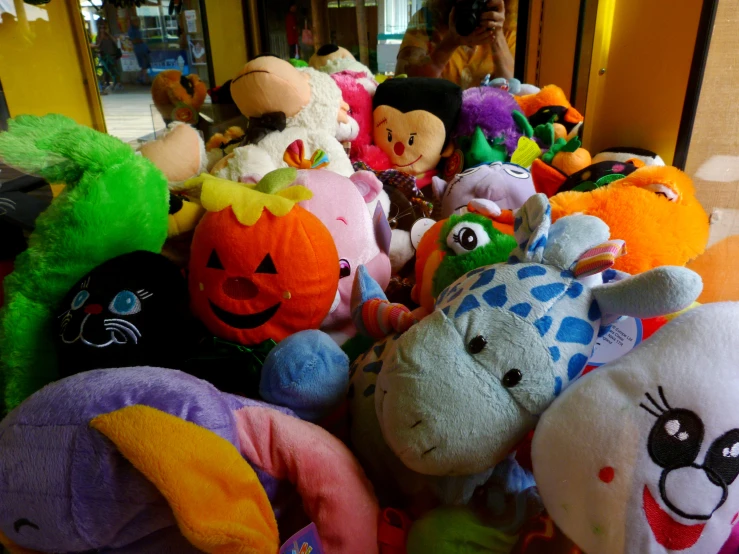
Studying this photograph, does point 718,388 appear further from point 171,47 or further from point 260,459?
point 171,47

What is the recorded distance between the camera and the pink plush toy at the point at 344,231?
0.64 metres

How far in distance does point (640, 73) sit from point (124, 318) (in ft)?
2.81

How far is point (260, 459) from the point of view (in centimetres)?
39

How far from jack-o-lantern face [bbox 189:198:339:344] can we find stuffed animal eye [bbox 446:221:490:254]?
13 cm

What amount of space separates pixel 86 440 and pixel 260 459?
12 cm

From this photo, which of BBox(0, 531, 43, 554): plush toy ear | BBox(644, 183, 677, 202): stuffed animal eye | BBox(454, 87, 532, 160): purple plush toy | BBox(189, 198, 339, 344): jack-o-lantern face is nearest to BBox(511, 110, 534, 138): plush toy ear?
BBox(454, 87, 532, 160): purple plush toy

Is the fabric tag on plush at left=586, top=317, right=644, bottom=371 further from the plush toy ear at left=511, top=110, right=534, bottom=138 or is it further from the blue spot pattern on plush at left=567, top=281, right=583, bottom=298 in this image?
the plush toy ear at left=511, top=110, right=534, bottom=138

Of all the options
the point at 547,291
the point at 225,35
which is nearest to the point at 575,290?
the point at 547,291

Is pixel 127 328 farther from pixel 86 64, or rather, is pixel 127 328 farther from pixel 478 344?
pixel 86 64

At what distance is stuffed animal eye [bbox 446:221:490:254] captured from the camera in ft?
1.83

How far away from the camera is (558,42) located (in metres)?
1.42

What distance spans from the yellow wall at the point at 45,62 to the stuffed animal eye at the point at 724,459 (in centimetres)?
152

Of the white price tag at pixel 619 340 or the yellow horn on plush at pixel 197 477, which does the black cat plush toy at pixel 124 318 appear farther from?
the white price tag at pixel 619 340

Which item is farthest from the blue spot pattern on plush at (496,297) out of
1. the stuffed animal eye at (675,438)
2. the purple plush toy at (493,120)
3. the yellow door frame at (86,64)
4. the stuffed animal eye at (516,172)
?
the yellow door frame at (86,64)
